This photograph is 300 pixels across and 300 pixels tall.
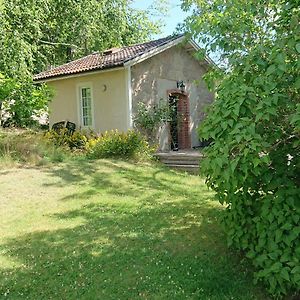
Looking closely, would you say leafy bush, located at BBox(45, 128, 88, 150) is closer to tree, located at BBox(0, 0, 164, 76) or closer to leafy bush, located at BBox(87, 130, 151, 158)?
leafy bush, located at BBox(87, 130, 151, 158)

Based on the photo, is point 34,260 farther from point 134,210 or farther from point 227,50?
point 227,50

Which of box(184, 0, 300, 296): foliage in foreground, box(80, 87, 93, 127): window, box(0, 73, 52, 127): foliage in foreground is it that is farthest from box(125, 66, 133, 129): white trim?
box(184, 0, 300, 296): foliage in foreground

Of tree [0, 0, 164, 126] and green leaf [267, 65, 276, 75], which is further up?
tree [0, 0, 164, 126]

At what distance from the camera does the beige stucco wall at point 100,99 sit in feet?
42.0

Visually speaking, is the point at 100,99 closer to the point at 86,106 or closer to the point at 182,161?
the point at 86,106

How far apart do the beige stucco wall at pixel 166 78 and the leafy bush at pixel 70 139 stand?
7.17 feet

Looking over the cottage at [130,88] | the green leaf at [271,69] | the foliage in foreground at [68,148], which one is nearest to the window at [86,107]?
the cottage at [130,88]

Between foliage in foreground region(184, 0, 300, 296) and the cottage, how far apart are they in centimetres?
871

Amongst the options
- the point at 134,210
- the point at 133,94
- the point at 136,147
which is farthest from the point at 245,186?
the point at 133,94

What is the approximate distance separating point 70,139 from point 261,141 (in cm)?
1080

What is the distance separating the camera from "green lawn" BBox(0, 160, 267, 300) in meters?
3.76

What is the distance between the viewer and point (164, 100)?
13.8 meters

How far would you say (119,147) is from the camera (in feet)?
37.2

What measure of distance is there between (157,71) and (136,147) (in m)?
3.73
